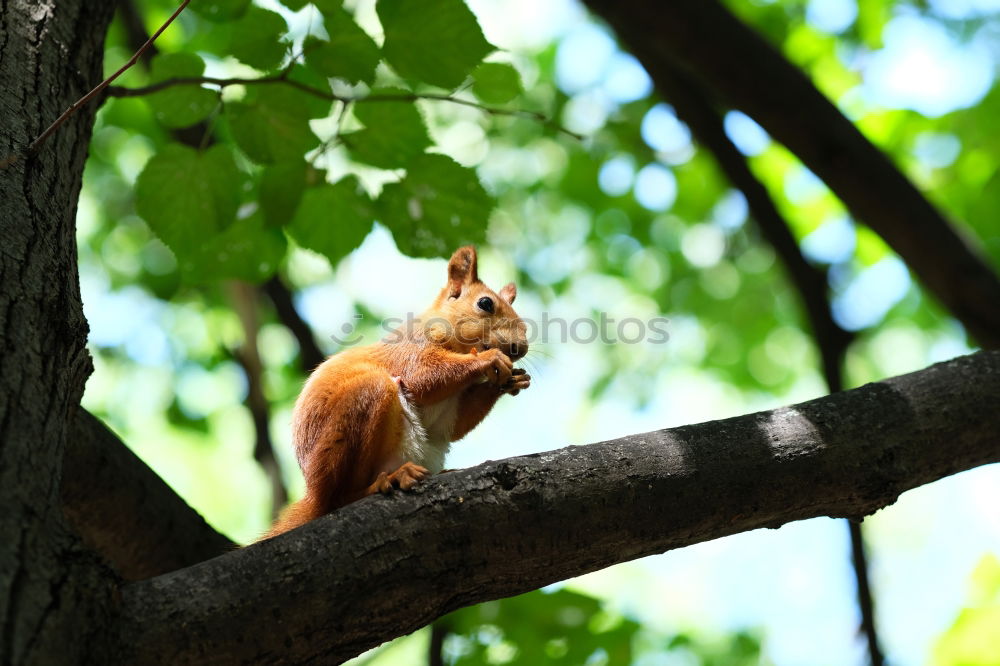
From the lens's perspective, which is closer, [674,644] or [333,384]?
[333,384]

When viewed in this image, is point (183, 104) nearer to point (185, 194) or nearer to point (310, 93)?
point (185, 194)

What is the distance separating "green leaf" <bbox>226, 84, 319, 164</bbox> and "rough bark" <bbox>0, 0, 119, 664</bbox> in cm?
42

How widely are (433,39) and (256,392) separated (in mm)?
2180

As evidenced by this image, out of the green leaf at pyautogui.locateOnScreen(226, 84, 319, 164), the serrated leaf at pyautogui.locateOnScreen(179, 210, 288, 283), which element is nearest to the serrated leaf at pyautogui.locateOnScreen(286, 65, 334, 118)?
the green leaf at pyautogui.locateOnScreen(226, 84, 319, 164)

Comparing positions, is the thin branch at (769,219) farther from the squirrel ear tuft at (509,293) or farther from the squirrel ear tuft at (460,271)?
the squirrel ear tuft at (460,271)

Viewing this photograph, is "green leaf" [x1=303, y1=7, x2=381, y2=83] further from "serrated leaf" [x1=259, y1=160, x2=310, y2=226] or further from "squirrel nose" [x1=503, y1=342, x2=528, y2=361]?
"squirrel nose" [x1=503, y1=342, x2=528, y2=361]

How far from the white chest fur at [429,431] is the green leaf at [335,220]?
1.81 ft

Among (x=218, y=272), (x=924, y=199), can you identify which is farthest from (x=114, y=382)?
(x=924, y=199)

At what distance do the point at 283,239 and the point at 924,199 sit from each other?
2557 millimetres

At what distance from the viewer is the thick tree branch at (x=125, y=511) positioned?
106 inches

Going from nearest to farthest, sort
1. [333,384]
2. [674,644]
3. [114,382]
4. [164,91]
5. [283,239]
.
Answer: [333,384]
[164,91]
[283,239]
[674,644]
[114,382]

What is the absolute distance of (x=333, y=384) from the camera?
2.58 metres

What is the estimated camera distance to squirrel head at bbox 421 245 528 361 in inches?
124

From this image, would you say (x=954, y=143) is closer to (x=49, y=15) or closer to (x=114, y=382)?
(x=49, y=15)
